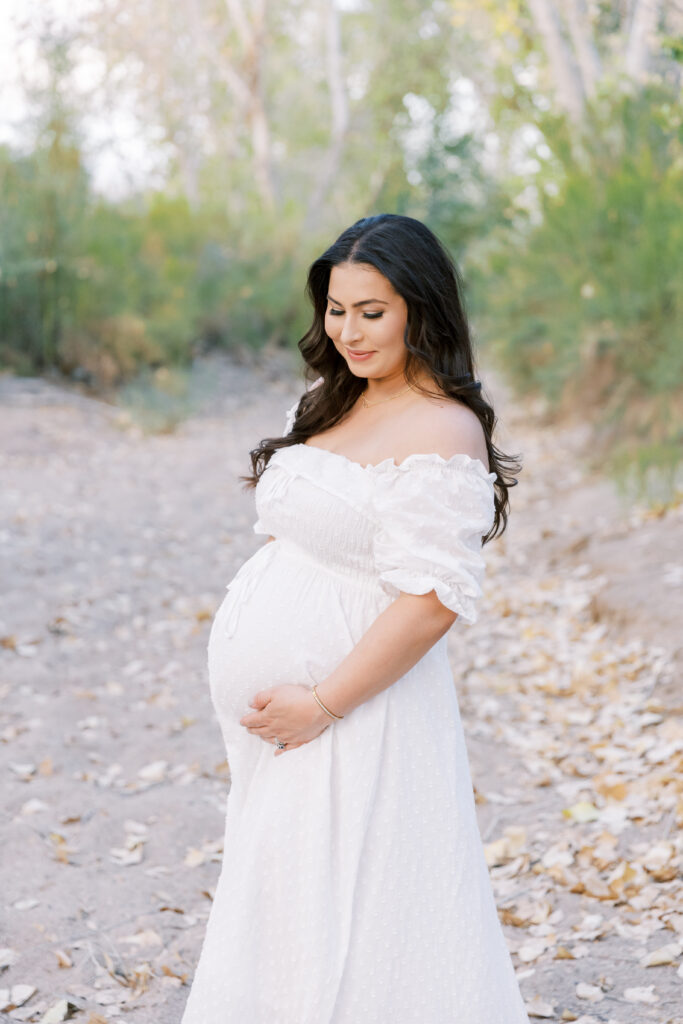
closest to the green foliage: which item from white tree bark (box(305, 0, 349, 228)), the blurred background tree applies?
the blurred background tree

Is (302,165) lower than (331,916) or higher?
higher

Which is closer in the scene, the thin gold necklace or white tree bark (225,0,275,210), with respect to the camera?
the thin gold necklace

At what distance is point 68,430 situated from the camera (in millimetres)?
10828

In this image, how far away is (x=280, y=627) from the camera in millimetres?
1942

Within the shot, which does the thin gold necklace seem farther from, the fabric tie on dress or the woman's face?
the fabric tie on dress

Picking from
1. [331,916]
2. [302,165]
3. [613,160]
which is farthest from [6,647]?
[302,165]

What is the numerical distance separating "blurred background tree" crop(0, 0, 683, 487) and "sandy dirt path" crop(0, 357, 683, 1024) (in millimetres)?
1628

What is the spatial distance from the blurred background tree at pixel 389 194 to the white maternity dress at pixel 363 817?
3681 millimetres

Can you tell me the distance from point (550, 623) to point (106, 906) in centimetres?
310

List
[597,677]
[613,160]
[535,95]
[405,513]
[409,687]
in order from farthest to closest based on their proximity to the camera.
→ [535,95], [613,160], [597,677], [409,687], [405,513]

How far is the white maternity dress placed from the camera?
1789 millimetres

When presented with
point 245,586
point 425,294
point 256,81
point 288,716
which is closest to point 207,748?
point 245,586

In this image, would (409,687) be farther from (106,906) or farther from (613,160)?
(613,160)

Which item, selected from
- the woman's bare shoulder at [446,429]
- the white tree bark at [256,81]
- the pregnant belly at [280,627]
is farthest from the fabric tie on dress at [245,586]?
the white tree bark at [256,81]
